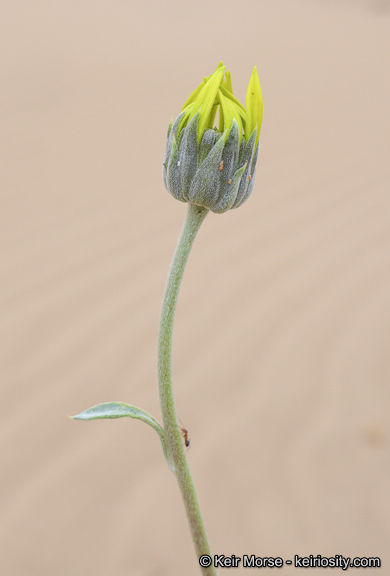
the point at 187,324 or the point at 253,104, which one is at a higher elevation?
the point at 187,324

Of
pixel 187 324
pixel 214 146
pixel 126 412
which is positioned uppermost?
pixel 187 324

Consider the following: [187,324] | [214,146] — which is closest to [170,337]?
[214,146]

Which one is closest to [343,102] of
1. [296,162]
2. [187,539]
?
[296,162]

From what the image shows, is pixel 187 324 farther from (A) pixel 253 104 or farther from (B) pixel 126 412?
(A) pixel 253 104

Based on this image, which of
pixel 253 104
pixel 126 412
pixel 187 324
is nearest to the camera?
pixel 253 104

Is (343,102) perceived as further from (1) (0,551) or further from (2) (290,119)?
(1) (0,551)

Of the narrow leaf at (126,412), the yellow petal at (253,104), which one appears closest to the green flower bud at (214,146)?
the yellow petal at (253,104)

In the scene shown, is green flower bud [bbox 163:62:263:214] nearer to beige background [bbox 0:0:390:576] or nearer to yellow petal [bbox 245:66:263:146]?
yellow petal [bbox 245:66:263:146]
